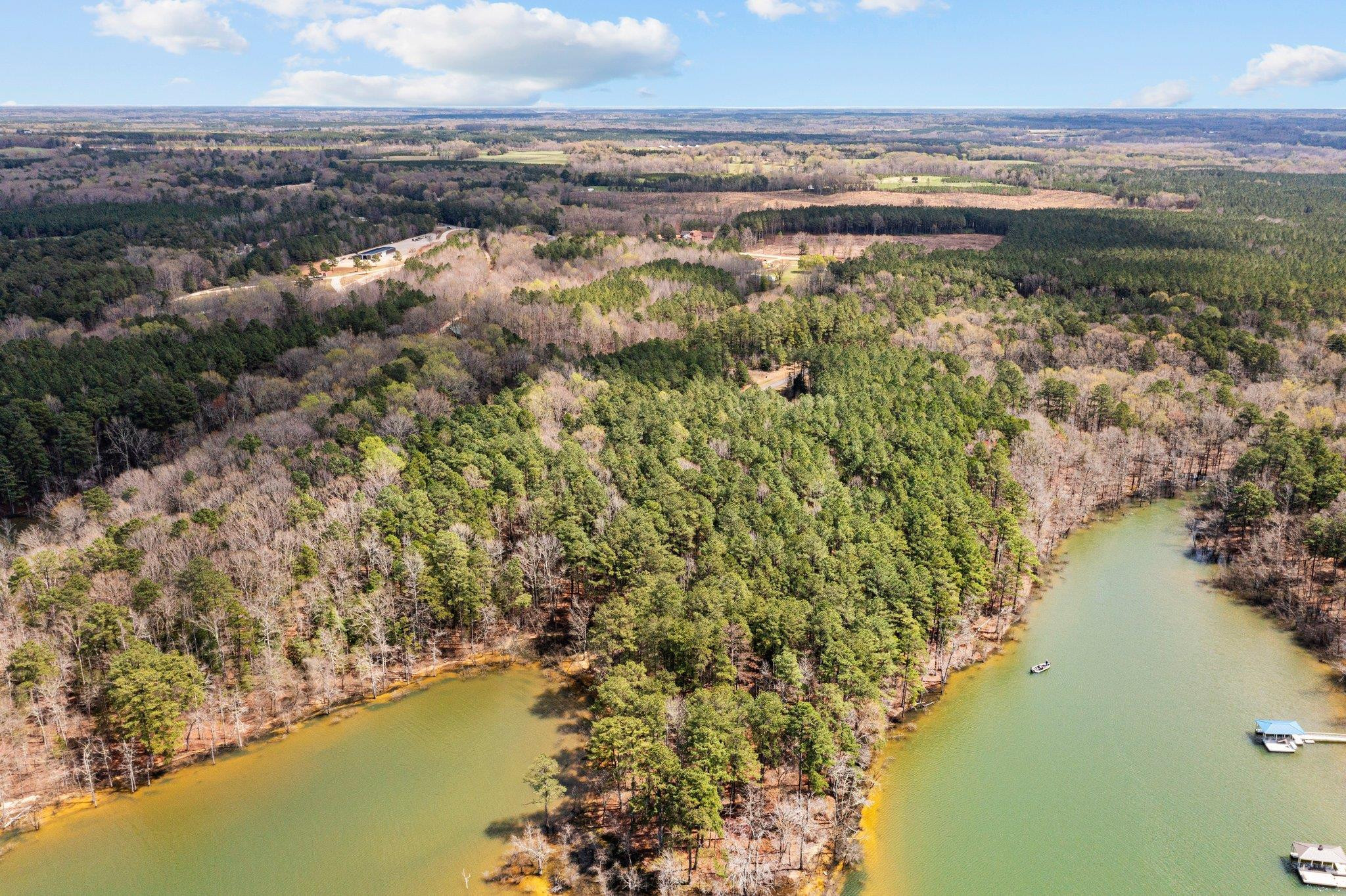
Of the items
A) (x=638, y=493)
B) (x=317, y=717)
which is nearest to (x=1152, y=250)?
(x=638, y=493)

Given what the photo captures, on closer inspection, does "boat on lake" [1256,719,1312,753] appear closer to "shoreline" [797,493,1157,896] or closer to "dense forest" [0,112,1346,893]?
"dense forest" [0,112,1346,893]

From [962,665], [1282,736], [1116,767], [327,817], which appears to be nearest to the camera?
[327,817]

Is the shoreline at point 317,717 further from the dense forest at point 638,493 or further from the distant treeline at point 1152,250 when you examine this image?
the distant treeline at point 1152,250

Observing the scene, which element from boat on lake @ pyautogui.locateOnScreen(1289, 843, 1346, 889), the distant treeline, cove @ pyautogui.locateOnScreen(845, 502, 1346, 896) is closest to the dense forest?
the distant treeline

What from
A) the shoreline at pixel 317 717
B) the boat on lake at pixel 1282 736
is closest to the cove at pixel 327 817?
the shoreline at pixel 317 717

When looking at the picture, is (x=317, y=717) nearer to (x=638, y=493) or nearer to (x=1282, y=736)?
(x=638, y=493)

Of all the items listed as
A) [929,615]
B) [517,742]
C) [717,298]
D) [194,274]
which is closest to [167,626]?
[517,742]
